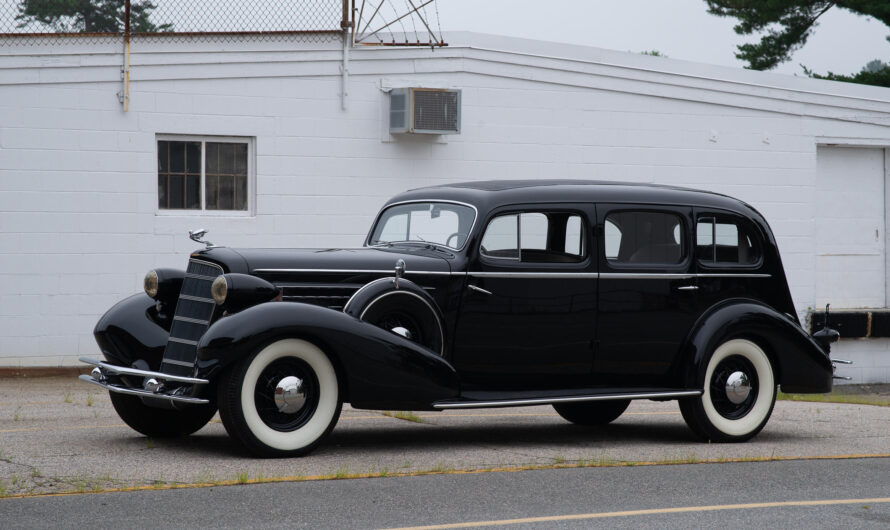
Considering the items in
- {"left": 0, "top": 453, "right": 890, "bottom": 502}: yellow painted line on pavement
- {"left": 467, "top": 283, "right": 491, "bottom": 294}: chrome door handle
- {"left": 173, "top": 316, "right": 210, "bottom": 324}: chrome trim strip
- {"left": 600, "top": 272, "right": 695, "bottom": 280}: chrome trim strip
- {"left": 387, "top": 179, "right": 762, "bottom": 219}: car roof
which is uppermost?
{"left": 387, "top": 179, "right": 762, "bottom": 219}: car roof

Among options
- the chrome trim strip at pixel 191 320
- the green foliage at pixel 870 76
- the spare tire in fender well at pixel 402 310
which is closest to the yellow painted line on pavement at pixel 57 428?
the chrome trim strip at pixel 191 320

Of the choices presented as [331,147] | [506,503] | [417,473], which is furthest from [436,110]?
[506,503]

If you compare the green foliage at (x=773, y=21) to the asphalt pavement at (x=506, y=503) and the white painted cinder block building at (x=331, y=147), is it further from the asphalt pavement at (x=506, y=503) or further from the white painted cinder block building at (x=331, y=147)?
the asphalt pavement at (x=506, y=503)

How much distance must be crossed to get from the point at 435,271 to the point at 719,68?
9.37 metres

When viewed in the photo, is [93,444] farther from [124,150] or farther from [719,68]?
[719,68]

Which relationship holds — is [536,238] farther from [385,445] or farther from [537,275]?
[385,445]

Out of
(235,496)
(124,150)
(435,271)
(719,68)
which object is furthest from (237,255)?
(719,68)

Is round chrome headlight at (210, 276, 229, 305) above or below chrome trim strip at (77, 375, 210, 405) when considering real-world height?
above

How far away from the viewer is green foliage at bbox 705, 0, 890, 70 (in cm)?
2948

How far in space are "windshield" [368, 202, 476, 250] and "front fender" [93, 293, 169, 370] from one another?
1996mm

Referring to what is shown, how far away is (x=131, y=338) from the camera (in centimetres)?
820

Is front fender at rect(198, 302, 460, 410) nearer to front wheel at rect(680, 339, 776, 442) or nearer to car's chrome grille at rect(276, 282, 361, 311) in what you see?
car's chrome grille at rect(276, 282, 361, 311)

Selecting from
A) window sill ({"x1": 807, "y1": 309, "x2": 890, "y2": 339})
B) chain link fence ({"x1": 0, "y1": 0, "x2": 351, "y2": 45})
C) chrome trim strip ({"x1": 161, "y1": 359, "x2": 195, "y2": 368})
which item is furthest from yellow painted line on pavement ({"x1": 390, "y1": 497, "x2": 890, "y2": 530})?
window sill ({"x1": 807, "y1": 309, "x2": 890, "y2": 339})

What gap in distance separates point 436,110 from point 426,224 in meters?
5.77
